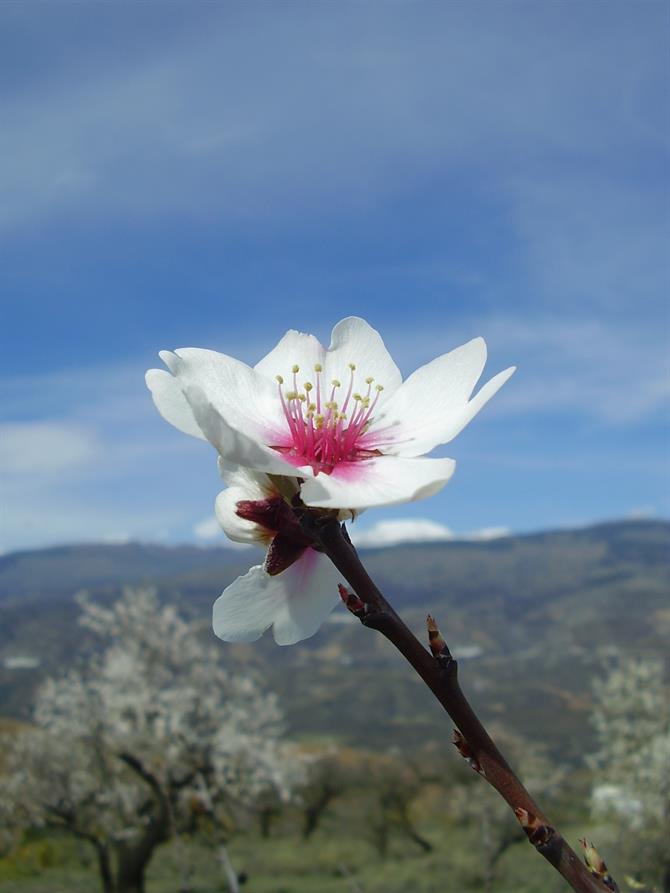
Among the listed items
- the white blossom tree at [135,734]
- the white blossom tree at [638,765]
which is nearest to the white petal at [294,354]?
the white blossom tree at [638,765]

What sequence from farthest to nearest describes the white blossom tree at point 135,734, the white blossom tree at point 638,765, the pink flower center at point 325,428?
the white blossom tree at point 135,734 → the white blossom tree at point 638,765 → the pink flower center at point 325,428

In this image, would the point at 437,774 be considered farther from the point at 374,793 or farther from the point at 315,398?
the point at 315,398

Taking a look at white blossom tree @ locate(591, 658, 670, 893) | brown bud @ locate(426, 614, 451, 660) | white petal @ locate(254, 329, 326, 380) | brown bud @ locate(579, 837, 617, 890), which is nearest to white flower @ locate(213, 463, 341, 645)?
brown bud @ locate(426, 614, 451, 660)

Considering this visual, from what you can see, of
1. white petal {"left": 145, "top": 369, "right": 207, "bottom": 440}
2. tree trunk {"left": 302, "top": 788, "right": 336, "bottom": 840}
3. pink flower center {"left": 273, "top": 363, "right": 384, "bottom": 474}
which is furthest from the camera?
tree trunk {"left": 302, "top": 788, "right": 336, "bottom": 840}

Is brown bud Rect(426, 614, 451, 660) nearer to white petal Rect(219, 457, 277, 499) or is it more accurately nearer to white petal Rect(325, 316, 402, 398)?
white petal Rect(219, 457, 277, 499)

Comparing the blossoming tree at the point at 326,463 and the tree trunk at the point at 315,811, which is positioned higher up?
the blossoming tree at the point at 326,463

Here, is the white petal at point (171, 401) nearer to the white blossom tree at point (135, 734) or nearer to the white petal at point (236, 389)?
the white petal at point (236, 389)
